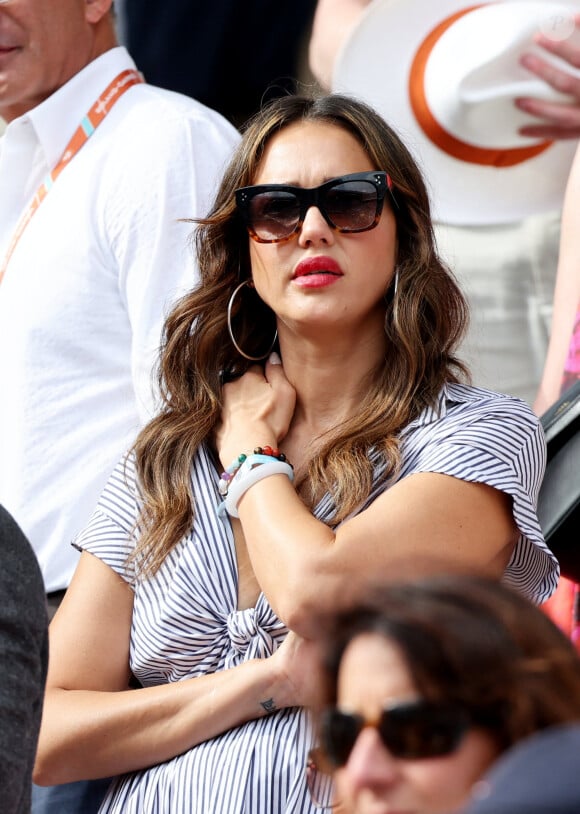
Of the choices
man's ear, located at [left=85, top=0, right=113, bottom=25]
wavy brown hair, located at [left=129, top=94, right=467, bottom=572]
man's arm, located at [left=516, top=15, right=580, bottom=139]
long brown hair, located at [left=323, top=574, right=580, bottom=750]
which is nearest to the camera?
long brown hair, located at [left=323, top=574, right=580, bottom=750]

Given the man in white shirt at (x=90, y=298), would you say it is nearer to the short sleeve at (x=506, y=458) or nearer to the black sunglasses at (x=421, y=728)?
the short sleeve at (x=506, y=458)

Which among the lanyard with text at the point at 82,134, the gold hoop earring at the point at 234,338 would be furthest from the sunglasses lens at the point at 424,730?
the lanyard with text at the point at 82,134

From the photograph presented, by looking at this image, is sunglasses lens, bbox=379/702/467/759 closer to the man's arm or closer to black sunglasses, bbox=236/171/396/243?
black sunglasses, bbox=236/171/396/243

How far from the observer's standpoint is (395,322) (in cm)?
215

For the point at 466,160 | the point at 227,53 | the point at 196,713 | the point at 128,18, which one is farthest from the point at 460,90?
the point at 196,713

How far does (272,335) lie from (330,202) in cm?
35

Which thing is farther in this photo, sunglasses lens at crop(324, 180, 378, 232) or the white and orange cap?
the white and orange cap

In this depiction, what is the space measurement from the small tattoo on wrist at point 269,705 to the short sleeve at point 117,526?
1.17ft

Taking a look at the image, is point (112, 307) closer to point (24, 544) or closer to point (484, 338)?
point (484, 338)

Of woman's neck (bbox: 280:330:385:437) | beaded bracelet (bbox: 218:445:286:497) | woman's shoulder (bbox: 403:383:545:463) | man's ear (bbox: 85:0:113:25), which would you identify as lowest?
beaded bracelet (bbox: 218:445:286:497)

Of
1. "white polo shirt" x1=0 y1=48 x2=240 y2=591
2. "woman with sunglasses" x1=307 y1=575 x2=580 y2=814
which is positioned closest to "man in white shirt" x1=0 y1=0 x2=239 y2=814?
"white polo shirt" x1=0 y1=48 x2=240 y2=591

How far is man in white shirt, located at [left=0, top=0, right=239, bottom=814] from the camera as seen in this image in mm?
2537

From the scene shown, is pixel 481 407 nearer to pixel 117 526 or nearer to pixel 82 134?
pixel 117 526

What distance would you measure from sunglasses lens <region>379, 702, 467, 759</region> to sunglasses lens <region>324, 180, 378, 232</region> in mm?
1423
